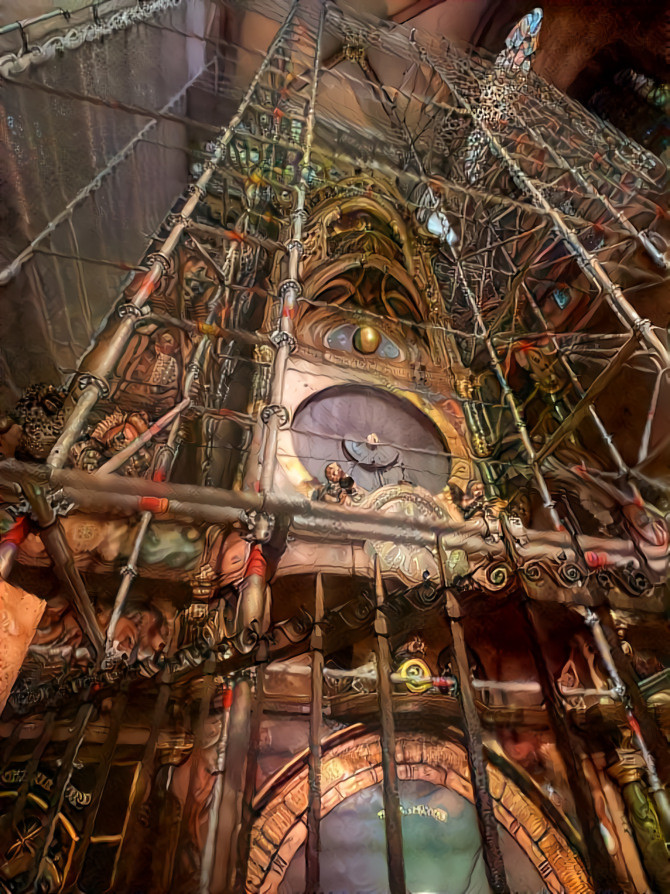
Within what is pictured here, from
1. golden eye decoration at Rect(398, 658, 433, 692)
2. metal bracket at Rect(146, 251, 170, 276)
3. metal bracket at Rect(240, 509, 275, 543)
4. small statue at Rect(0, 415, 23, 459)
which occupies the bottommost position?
golden eye decoration at Rect(398, 658, 433, 692)

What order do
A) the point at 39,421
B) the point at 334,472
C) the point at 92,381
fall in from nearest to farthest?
1. the point at 92,381
2. the point at 39,421
3. the point at 334,472

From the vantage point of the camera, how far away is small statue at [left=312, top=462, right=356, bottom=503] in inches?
194

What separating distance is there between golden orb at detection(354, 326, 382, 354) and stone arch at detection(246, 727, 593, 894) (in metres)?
4.85

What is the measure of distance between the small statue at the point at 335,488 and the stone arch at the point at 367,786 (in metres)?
2.05

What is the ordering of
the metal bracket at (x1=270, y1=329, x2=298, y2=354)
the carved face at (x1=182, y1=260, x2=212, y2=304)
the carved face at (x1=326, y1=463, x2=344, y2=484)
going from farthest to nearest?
the carved face at (x1=182, y1=260, x2=212, y2=304)
the carved face at (x1=326, y1=463, x2=344, y2=484)
the metal bracket at (x1=270, y1=329, x2=298, y2=354)

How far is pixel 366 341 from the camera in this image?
7012 millimetres

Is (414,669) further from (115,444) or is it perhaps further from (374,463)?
(115,444)

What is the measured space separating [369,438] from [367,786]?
3382 mm

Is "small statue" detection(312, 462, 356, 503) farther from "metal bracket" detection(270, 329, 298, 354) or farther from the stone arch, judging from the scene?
the stone arch

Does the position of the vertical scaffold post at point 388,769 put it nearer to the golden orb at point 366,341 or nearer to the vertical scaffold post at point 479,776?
the vertical scaffold post at point 479,776

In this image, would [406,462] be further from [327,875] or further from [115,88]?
[115,88]

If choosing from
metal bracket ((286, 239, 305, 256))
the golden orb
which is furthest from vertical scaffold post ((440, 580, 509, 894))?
the golden orb

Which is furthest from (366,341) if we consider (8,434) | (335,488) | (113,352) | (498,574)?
(8,434)

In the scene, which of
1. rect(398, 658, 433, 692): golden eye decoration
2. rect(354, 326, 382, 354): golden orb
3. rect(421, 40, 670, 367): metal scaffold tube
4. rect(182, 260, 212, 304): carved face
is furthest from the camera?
rect(354, 326, 382, 354): golden orb
